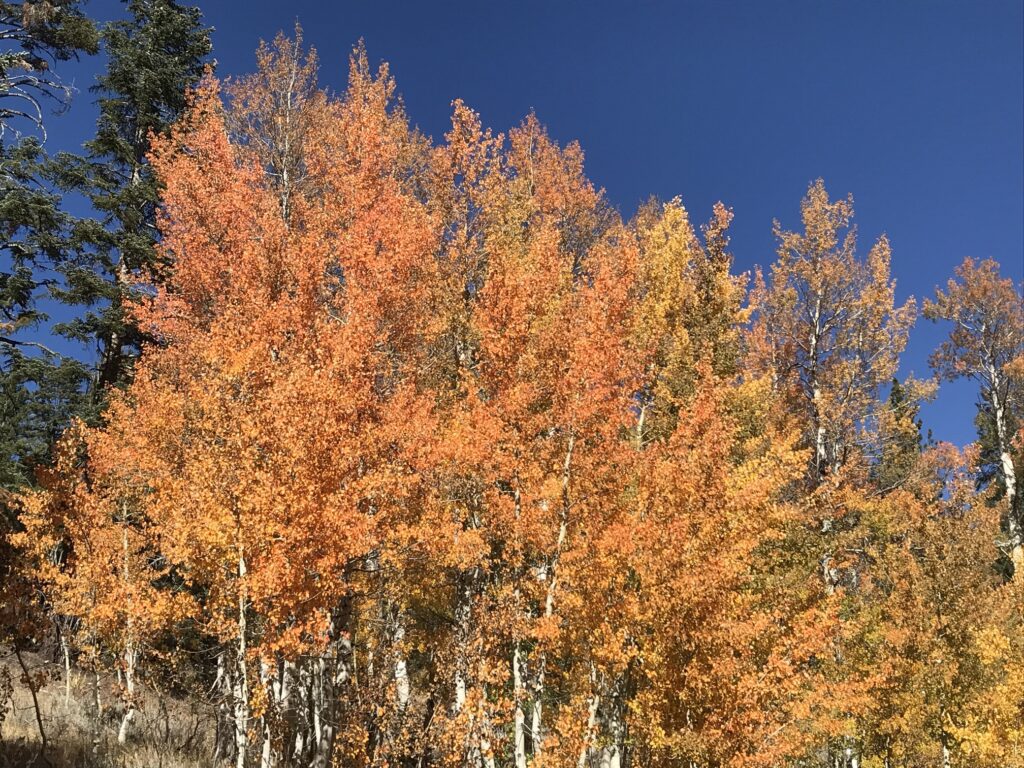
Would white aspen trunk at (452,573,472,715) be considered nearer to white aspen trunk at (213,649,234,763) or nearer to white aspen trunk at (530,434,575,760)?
white aspen trunk at (530,434,575,760)

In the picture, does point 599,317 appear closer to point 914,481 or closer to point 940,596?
point 940,596

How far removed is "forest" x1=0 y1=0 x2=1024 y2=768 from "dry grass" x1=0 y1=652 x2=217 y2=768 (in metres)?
0.13

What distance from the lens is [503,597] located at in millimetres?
11328

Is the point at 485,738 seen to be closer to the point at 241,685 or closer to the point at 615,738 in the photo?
the point at 615,738

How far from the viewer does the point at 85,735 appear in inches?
497

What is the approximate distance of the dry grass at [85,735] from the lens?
35.3 feet

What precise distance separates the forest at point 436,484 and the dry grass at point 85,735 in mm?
133

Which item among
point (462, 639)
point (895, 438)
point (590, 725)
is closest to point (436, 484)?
point (462, 639)

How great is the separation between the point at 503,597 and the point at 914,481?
14622mm

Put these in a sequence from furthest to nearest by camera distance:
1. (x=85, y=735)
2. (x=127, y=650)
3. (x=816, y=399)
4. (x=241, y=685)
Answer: (x=816, y=399) < (x=127, y=650) < (x=85, y=735) < (x=241, y=685)

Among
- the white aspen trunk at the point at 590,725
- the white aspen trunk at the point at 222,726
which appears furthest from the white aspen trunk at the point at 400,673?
the white aspen trunk at the point at 590,725

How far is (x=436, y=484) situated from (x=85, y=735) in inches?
353

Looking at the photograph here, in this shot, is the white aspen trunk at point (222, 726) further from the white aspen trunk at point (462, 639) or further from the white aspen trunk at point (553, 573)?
the white aspen trunk at point (553, 573)

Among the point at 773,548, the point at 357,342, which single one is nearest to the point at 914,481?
the point at 773,548
